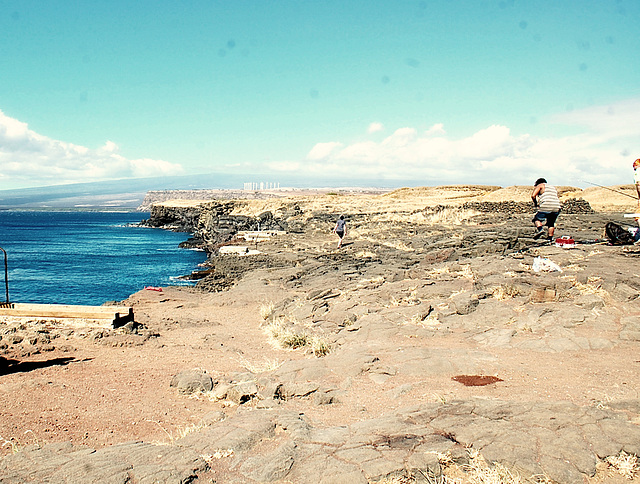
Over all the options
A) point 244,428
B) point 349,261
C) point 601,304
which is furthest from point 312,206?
point 244,428

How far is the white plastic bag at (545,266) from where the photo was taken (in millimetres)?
11836

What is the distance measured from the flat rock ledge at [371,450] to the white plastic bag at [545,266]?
6.86 metres

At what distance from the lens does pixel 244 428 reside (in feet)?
18.5

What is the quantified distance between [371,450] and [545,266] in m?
9.18

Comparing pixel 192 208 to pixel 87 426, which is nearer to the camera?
pixel 87 426

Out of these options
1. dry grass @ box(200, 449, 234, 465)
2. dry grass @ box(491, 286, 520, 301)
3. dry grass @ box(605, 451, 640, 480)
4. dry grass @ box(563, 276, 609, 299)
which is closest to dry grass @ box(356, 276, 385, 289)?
dry grass @ box(491, 286, 520, 301)

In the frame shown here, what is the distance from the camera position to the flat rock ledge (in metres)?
4.42

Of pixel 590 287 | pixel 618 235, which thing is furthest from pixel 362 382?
pixel 618 235

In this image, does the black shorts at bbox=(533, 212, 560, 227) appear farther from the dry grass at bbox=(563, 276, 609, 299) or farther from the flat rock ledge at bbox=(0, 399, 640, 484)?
the flat rock ledge at bbox=(0, 399, 640, 484)

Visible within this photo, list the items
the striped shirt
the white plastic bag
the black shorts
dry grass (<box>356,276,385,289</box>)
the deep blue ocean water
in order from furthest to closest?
the deep blue ocean water → dry grass (<box>356,276,385,289</box>) → the black shorts → the striped shirt → the white plastic bag

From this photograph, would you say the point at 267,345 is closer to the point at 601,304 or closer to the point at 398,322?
the point at 398,322

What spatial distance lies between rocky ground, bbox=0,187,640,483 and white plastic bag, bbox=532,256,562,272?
0.61ft

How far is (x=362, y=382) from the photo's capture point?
7.68m

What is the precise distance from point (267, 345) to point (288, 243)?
1761 centimetres
